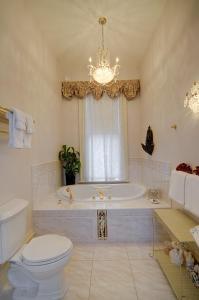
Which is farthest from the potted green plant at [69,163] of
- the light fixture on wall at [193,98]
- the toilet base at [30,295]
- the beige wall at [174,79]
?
the light fixture on wall at [193,98]

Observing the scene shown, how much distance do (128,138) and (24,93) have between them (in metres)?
2.39

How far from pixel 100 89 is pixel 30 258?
3289mm

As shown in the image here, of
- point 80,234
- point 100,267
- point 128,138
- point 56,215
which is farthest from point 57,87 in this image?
point 100,267

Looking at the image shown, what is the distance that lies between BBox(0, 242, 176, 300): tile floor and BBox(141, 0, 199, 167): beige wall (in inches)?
46.6

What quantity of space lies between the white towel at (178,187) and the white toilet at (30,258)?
1.12 metres

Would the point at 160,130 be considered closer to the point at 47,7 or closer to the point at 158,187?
the point at 158,187

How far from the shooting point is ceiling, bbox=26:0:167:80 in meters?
2.44

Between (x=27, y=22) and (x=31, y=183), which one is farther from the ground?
(x=27, y=22)

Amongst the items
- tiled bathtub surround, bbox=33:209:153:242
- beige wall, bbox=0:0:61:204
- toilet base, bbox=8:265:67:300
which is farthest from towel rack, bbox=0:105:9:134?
tiled bathtub surround, bbox=33:209:153:242

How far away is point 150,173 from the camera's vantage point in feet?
11.4

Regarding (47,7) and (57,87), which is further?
(57,87)

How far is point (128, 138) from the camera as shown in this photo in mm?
4176

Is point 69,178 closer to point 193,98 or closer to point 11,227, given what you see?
point 11,227

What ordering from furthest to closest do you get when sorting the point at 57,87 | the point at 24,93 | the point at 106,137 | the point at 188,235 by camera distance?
the point at 106,137, the point at 57,87, the point at 24,93, the point at 188,235
